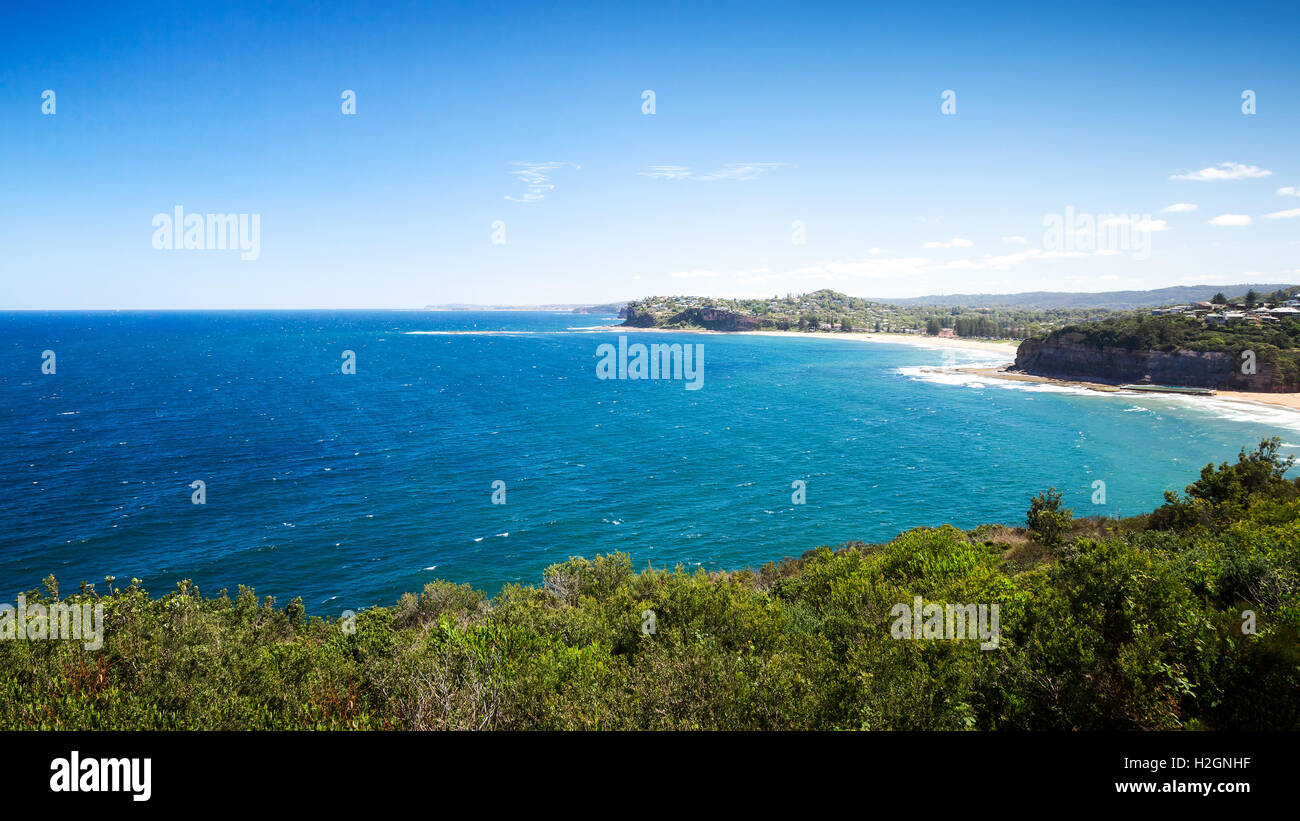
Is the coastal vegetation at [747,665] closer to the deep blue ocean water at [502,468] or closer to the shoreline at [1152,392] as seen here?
the deep blue ocean water at [502,468]

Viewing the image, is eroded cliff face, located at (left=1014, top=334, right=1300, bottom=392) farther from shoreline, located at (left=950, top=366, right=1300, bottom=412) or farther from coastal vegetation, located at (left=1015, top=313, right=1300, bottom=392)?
shoreline, located at (left=950, top=366, right=1300, bottom=412)

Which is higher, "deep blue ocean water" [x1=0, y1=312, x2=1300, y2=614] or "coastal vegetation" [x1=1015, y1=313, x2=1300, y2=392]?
"coastal vegetation" [x1=1015, y1=313, x2=1300, y2=392]

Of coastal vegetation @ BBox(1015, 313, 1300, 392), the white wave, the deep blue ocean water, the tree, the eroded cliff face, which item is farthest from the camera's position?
the eroded cliff face

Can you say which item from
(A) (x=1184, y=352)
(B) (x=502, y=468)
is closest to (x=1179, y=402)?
(A) (x=1184, y=352)

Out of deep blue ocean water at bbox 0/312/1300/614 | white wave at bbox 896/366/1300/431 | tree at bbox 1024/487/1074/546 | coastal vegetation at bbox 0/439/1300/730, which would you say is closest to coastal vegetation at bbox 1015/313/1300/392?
white wave at bbox 896/366/1300/431

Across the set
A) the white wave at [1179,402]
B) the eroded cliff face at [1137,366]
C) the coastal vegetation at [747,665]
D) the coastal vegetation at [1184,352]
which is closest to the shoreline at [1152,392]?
the white wave at [1179,402]
